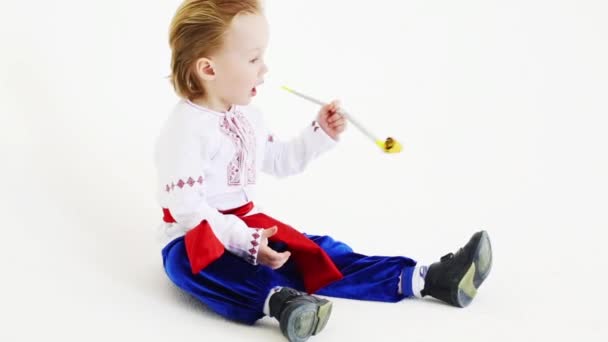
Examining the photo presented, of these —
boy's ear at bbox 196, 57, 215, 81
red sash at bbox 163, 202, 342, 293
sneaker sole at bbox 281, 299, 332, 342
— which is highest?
boy's ear at bbox 196, 57, 215, 81

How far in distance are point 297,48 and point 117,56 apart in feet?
2.01

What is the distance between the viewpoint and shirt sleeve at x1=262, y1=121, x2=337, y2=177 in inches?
81.1

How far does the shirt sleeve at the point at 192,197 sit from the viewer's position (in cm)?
179

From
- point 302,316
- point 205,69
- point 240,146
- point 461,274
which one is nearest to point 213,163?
point 240,146

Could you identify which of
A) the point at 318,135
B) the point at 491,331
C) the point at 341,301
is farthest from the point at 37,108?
the point at 491,331

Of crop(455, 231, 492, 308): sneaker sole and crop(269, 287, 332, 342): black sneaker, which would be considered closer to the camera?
crop(269, 287, 332, 342): black sneaker

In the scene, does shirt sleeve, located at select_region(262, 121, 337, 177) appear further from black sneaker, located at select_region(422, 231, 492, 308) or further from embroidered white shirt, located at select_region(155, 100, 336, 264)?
black sneaker, located at select_region(422, 231, 492, 308)

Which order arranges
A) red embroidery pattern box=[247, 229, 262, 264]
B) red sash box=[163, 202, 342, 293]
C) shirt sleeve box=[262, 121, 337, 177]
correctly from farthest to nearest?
shirt sleeve box=[262, 121, 337, 177]
red sash box=[163, 202, 342, 293]
red embroidery pattern box=[247, 229, 262, 264]

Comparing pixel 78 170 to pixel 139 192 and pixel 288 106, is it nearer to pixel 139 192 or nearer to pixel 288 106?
pixel 139 192

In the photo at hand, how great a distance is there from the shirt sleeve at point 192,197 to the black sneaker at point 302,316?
0.16 meters

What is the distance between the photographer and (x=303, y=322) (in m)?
1.63

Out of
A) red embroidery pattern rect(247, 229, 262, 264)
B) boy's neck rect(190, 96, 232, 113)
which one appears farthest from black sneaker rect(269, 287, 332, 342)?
boy's neck rect(190, 96, 232, 113)

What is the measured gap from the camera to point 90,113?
246cm

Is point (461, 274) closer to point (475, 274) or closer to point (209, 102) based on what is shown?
point (475, 274)
